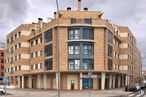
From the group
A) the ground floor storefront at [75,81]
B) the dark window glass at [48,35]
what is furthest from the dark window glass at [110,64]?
the dark window glass at [48,35]

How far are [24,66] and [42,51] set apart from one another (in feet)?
42.9

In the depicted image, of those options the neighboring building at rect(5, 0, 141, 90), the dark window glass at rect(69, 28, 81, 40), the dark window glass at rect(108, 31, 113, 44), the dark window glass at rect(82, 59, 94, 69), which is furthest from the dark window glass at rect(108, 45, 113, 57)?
the dark window glass at rect(69, 28, 81, 40)

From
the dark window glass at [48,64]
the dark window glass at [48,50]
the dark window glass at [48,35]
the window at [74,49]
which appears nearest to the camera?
the window at [74,49]

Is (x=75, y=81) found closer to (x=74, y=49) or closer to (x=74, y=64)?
(x=74, y=64)

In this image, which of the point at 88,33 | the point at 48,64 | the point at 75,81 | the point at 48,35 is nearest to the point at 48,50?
the point at 48,64

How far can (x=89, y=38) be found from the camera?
6906cm

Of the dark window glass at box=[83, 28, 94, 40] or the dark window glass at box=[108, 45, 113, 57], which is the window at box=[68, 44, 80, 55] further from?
the dark window glass at box=[108, 45, 113, 57]

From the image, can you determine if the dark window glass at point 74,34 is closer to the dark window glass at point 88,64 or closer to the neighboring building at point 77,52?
the neighboring building at point 77,52

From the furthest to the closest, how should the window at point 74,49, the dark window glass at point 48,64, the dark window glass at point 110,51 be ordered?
the dark window glass at point 110,51 < the dark window glass at point 48,64 < the window at point 74,49

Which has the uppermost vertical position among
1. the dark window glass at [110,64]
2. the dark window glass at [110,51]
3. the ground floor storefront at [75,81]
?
the dark window glass at [110,51]

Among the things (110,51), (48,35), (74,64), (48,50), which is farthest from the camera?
(110,51)

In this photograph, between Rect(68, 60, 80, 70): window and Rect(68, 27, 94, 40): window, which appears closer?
Rect(68, 60, 80, 70): window

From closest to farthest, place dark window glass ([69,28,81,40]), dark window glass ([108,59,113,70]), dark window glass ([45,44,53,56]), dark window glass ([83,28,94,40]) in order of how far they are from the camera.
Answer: dark window glass ([69,28,81,40])
dark window glass ([83,28,94,40])
dark window glass ([45,44,53,56])
dark window glass ([108,59,113,70])

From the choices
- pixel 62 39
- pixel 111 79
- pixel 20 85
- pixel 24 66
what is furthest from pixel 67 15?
pixel 20 85
